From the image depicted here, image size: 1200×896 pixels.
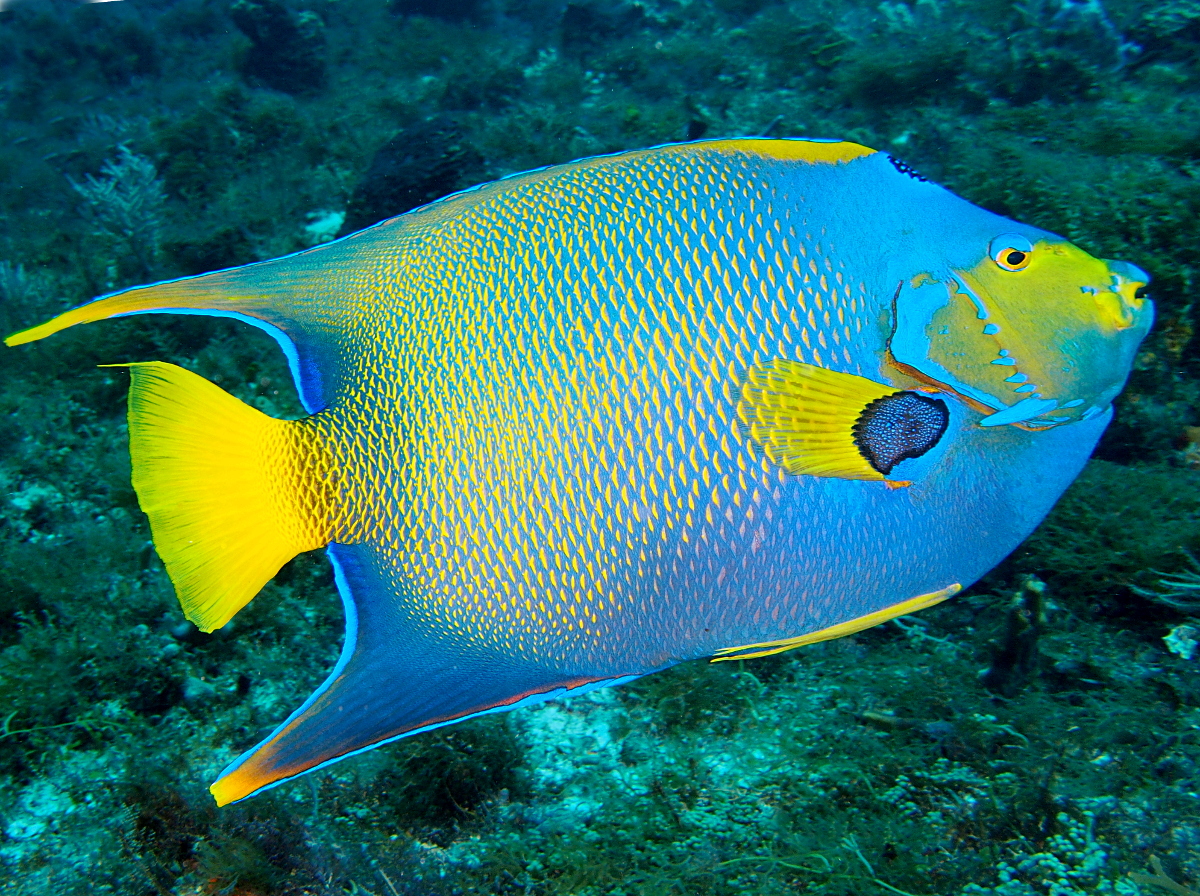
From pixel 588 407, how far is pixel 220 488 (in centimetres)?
71

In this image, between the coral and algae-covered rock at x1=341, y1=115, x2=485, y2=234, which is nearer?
the coral

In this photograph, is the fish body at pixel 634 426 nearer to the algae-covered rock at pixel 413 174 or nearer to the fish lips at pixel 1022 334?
the fish lips at pixel 1022 334

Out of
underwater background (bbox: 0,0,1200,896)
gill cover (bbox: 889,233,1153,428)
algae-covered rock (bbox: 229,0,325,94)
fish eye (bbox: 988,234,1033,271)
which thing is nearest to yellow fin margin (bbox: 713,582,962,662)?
gill cover (bbox: 889,233,1153,428)

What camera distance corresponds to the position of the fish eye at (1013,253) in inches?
44.3

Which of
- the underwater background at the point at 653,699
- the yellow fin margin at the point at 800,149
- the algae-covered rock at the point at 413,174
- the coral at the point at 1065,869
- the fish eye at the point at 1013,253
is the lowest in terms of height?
the coral at the point at 1065,869

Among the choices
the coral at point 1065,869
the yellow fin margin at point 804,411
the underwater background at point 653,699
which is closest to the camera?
the yellow fin margin at point 804,411

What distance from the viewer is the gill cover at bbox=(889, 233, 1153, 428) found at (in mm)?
1103

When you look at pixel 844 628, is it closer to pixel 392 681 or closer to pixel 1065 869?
pixel 392 681

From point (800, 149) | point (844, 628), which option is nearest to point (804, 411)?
point (844, 628)

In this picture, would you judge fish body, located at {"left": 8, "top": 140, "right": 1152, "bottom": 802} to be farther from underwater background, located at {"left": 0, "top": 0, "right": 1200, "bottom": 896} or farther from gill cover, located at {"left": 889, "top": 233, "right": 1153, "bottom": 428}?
underwater background, located at {"left": 0, "top": 0, "right": 1200, "bottom": 896}

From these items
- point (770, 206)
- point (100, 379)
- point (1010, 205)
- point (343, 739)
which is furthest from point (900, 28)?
point (343, 739)

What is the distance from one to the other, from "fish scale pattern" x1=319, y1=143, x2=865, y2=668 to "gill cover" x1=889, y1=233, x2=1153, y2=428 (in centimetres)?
13

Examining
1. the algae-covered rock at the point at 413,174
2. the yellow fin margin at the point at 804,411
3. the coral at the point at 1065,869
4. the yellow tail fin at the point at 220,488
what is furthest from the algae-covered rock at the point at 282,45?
the coral at the point at 1065,869

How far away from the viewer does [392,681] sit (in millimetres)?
1174
